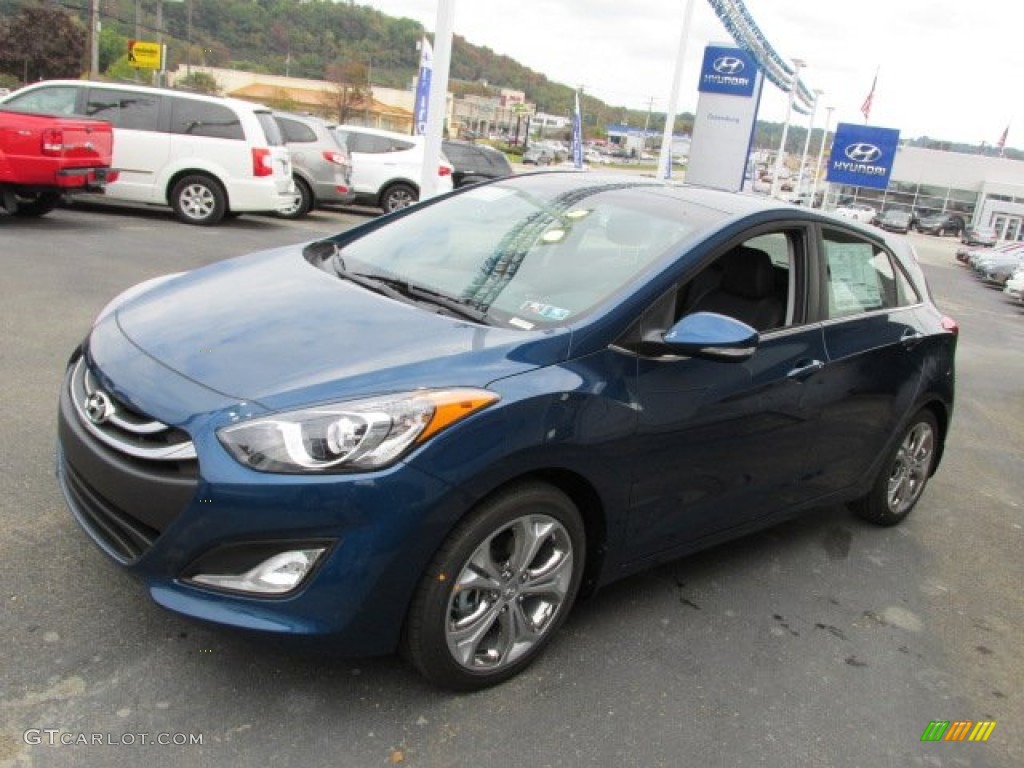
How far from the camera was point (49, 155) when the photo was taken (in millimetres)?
9578

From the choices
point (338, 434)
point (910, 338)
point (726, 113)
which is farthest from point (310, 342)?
point (726, 113)

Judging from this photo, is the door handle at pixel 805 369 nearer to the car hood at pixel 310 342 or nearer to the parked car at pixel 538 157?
the car hood at pixel 310 342

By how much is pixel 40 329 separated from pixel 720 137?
24031 mm

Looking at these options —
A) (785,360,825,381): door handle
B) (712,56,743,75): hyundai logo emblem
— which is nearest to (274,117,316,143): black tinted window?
(785,360,825,381): door handle

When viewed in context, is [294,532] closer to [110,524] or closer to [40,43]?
[110,524]

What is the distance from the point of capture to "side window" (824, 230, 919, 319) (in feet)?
12.8

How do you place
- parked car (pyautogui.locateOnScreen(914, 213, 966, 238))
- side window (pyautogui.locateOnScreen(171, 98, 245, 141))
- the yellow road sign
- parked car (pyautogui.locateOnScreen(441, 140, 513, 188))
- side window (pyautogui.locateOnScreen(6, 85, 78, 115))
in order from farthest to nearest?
parked car (pyautogui.locateOnScreen(914, 213, 966, 238)), the yellow road sign, parked car (pyautogui.locateOnScreen(441, 140, 513, 188)), side window (pyautogui.locateOnScreen(171, 98, 245, 141)), side window (pyautogui.locateOnScreen(6, 85, 78, 115))

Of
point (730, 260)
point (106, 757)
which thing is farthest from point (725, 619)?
point (106, 757)

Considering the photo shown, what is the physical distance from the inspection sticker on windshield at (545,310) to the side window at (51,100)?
10.4 m

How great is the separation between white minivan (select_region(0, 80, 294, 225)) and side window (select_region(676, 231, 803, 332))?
992 centimetres

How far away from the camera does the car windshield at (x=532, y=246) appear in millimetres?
3156

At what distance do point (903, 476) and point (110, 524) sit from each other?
12.4 ft

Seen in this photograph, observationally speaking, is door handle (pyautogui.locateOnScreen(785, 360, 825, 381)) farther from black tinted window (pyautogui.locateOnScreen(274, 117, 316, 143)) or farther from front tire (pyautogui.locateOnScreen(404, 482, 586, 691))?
black tinted window (pyautogui.locateOnScreen(274, 117, 316, 143))

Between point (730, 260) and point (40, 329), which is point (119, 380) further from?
point (40, 329)
